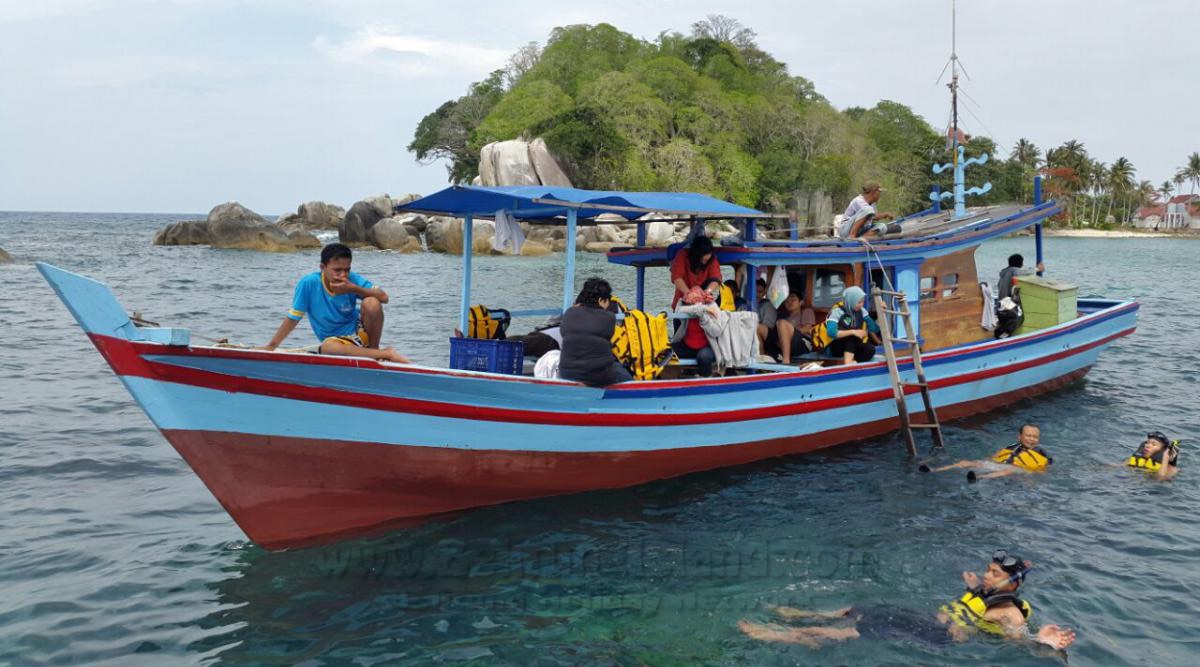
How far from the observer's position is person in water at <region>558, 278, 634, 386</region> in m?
8.01

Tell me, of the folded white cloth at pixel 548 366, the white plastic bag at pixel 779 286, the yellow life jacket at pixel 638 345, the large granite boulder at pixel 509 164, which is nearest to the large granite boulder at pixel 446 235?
the large granite boulder at pixel 509 164

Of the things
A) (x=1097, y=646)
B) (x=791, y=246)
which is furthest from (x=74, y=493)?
(x=1097, y=646)

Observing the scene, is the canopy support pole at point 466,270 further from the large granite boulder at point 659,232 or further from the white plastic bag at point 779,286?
the large granite boulder at point 659,232

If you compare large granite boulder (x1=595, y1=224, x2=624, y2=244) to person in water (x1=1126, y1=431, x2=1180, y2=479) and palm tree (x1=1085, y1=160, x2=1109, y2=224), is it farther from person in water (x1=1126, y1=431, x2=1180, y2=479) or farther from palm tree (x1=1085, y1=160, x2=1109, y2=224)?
palm tree (x1=1085, y1=160, x2=1109, y2=224)

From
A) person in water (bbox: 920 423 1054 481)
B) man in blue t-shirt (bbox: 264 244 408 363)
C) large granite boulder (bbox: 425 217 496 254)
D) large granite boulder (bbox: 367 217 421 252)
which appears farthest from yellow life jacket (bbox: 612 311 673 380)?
large granite boulder (bbox: 367 217 421 252)

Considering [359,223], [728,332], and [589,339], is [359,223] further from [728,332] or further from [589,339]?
[589,339]

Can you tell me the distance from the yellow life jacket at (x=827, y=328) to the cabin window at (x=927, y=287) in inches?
55.8

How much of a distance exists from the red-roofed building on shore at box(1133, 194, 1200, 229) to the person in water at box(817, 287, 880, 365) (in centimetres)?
11573

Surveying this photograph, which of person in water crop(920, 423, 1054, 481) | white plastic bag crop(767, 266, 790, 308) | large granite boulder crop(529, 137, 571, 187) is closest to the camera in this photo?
person in water crop(920, 423, 1054, 481)

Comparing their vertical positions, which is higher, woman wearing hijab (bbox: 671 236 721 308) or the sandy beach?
the sandy beach

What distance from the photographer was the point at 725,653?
6.10m

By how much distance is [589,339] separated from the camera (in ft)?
26.2

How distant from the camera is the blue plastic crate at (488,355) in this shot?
28.2ft

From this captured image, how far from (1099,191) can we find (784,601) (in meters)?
113
